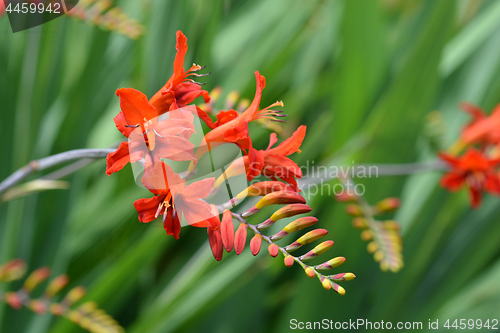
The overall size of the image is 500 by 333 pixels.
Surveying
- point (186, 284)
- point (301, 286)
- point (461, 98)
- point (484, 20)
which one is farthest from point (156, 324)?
point (484, 20)

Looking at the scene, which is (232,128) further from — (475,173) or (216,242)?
(475,173)

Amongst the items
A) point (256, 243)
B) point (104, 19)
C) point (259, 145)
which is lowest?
point (259, 145)

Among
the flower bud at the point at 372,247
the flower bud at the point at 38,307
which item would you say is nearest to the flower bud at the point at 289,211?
the flower bud at the point at 372,247

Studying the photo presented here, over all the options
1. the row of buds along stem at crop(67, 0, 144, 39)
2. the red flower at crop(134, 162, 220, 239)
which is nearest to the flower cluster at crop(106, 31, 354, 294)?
the red flower at crop(134, 162, 220, 239)

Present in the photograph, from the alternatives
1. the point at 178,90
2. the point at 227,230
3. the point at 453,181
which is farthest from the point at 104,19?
the point at 453,181

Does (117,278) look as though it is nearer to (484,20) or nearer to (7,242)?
(7,242)

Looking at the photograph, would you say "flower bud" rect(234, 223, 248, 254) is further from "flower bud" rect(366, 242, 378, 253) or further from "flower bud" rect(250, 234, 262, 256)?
"flower bud" rect(366, 242, 378, 253)

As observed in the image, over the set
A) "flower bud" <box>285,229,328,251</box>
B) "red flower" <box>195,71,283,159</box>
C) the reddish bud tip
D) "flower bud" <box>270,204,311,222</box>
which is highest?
"red flower" <box>195,71,283,159</box>
